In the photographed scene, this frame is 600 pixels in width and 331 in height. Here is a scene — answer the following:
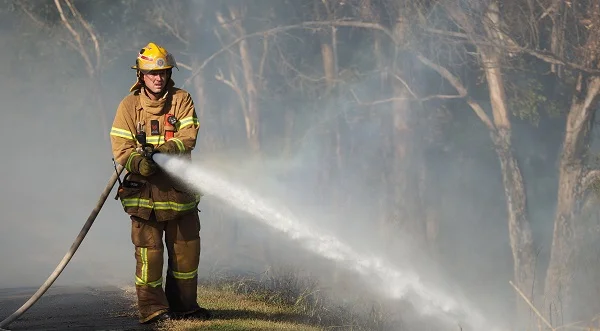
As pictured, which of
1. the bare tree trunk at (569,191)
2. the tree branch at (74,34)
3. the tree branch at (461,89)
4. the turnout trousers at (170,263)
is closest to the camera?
the turnout trousers at (170,263)

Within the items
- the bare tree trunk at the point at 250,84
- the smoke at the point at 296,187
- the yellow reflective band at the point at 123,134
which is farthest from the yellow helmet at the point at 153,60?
the bare tree trunk at the point at 250,84

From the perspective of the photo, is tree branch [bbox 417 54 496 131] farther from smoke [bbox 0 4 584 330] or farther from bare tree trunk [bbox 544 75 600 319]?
smoke [bbox 0 4 584 330]

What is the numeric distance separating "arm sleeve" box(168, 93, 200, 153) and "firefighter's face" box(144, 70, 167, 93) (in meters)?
0.18

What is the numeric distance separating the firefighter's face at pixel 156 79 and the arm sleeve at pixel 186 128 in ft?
0.60

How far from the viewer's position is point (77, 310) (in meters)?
7.84

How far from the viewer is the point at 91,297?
8.56 meters

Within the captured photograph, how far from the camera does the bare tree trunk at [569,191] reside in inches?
559

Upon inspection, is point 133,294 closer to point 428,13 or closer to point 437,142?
point 428,13

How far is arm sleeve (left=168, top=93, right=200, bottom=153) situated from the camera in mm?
6375

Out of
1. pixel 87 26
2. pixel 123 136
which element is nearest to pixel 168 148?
pixel 123 136

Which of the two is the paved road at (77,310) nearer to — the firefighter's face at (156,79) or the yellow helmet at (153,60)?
the firefighter's face at (156,79)

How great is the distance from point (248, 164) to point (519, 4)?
8998mm

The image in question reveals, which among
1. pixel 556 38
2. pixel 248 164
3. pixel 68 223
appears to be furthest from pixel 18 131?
pixel 556 38

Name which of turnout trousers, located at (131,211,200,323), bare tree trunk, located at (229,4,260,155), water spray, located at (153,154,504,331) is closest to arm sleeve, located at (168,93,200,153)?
water spray, located at (153,154,504,331)
